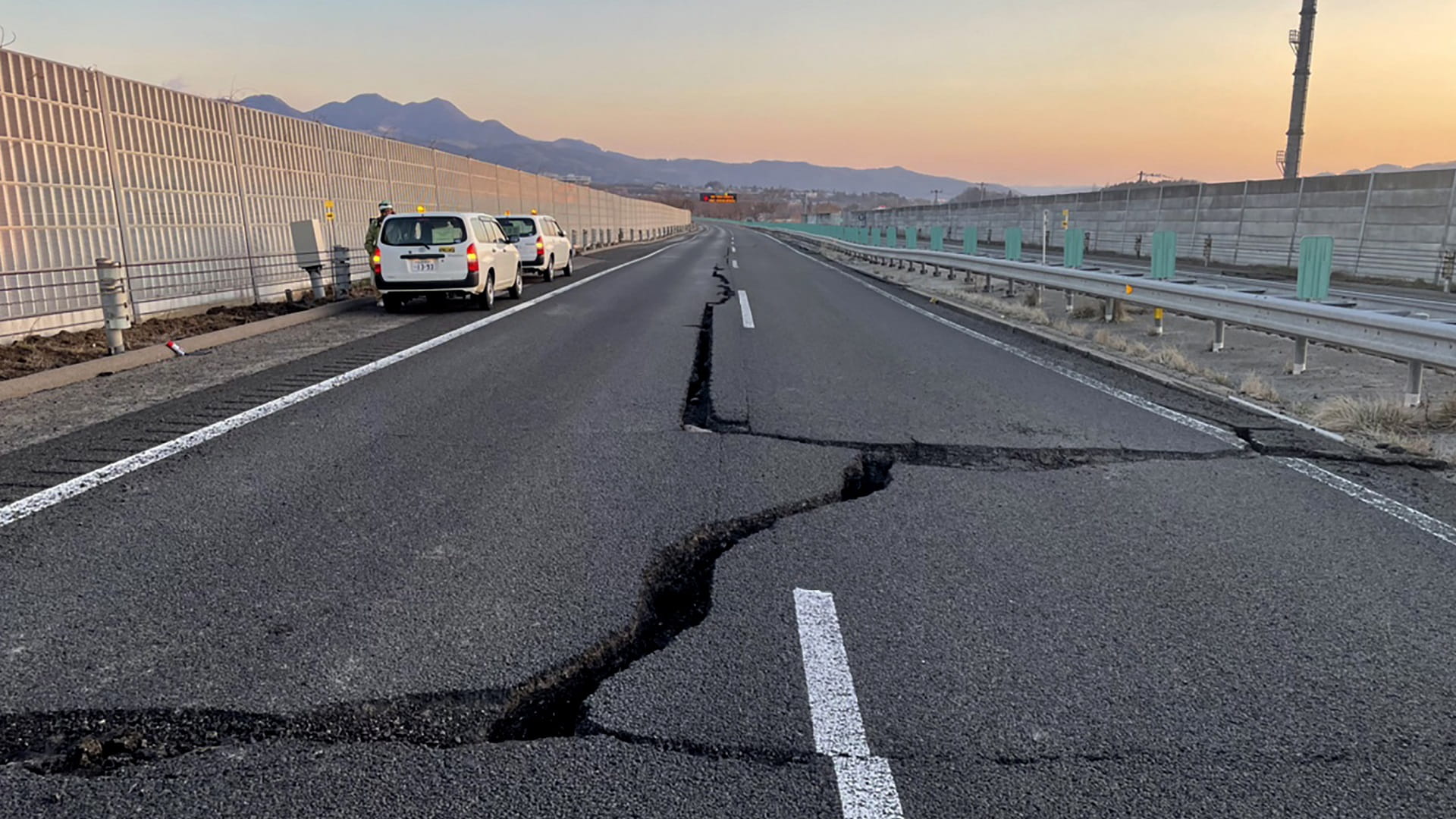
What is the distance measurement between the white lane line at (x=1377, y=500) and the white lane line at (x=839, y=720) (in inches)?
136

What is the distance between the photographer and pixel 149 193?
13.4 meters

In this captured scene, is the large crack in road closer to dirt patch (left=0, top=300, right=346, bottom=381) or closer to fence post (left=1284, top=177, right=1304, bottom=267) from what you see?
dirt patch (left=0, top=300, right=346, bottom=381)

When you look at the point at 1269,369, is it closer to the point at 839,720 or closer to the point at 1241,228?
the point at 839,720

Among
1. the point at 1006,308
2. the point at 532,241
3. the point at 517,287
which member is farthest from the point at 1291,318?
the point at 532,241

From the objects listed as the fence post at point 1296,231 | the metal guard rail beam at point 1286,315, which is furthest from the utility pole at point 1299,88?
the metal guard rail beam at point 1286,315

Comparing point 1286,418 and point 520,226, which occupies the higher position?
point 520,226

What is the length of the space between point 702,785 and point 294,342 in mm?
11191

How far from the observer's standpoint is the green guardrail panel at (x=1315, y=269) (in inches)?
479


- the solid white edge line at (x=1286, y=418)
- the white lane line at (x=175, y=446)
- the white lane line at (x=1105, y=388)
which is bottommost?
the solid white edge line at (x=1286, y=418)

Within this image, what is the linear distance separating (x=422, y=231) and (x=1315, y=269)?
1335 centimetres

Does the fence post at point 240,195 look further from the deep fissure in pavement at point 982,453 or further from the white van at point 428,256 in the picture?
the deep fissure in pavement at point 982,453

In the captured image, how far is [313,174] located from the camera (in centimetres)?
1905

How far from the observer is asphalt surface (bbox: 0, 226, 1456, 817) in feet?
8.78

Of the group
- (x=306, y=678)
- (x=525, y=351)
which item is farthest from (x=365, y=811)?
(x=525, y=351)
